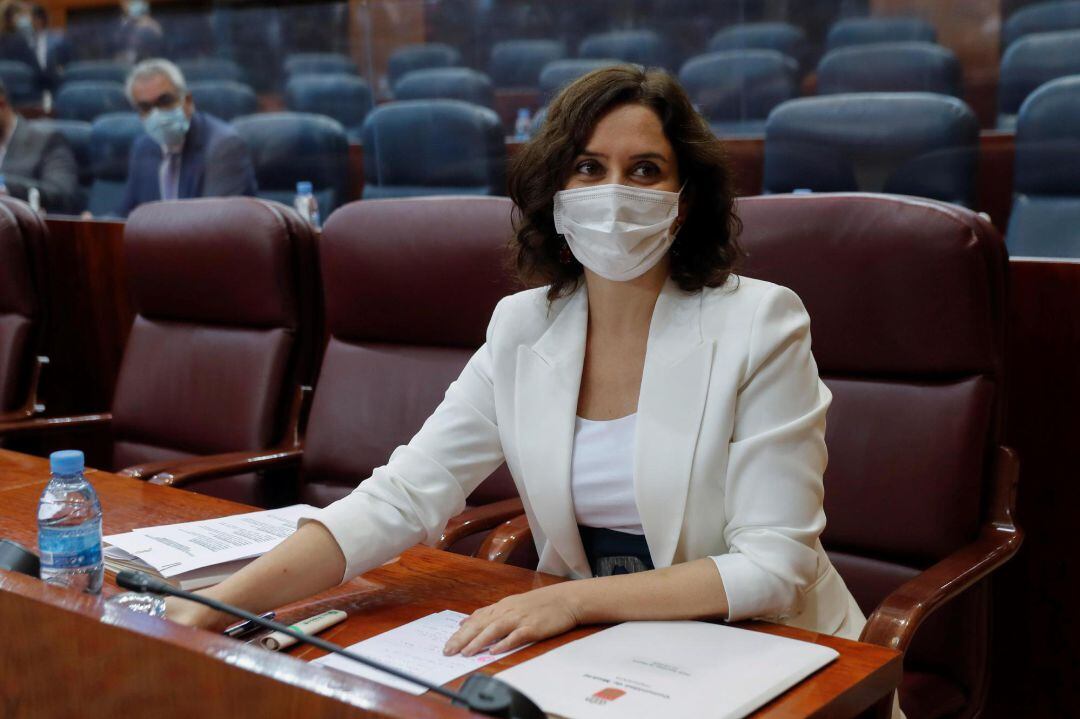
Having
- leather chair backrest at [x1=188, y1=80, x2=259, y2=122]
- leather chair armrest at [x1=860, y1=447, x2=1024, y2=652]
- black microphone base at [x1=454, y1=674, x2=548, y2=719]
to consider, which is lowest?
leather chair armrest at [x1=860, y1=447, x2=1024, y2=652]

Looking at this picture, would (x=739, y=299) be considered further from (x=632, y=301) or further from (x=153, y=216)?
(x=153, y=216)

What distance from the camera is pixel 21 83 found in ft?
21.7

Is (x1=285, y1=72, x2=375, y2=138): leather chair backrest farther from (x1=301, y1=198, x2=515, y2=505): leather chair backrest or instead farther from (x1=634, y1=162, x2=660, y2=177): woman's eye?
(x1=634, y1=162, x2=660, y2=177): woman's eye

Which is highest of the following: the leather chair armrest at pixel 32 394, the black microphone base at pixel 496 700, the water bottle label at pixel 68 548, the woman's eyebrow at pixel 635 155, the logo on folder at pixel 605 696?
the woman's eyebrow at pixel 635 155

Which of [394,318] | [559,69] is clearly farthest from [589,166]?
[559,69]

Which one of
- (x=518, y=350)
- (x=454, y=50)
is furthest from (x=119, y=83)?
(x=518, y=350)

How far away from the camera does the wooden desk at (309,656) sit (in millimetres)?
719

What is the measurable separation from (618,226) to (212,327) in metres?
1.25

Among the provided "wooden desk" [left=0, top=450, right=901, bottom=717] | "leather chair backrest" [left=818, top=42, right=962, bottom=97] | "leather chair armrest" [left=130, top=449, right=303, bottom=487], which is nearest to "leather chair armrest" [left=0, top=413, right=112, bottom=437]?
"leather chair armrest" [left=130, top=449, right=303, bottom=487]

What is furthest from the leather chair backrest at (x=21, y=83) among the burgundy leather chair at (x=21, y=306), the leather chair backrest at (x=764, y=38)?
the burgundy leather chair at (x=21, y=306)

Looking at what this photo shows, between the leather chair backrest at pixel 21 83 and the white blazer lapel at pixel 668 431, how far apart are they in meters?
6.25

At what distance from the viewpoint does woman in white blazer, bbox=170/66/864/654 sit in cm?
118

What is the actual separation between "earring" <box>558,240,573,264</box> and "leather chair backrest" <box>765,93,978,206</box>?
2.31 meters

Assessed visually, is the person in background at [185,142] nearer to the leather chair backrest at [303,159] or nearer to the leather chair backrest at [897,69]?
the leather chair backrest at [303,159]
